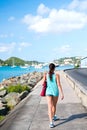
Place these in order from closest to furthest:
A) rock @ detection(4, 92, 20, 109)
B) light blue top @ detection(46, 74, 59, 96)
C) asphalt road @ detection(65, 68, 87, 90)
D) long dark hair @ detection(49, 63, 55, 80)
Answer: long dark hair @ detection(49, 63, 55, 80) → light blue top @ detection(46, 74, 59, 96) → rock @ detection(4, 92, 20, 109) → asphalt road @ detection(65, 68, 87, 90)

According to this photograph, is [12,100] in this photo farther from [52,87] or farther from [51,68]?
[51,68]

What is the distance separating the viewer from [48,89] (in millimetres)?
11289

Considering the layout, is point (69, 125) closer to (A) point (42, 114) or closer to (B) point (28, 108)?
(A) point (42, 114)

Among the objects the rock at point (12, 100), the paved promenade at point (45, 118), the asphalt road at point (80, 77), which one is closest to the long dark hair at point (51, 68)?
the paved promenade at point (45, 118)

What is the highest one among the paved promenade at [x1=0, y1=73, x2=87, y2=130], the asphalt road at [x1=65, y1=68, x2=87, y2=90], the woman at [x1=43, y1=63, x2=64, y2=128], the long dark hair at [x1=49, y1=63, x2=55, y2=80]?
the long dark hair at [x1=49, y1=63, x2=55, y2=80]

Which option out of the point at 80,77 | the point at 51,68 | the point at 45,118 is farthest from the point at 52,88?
the point at 80,77

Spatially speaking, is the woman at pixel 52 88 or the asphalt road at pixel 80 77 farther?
the asphalt road at pixel 80 77

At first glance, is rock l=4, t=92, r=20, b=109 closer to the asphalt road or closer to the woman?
the asphalt road

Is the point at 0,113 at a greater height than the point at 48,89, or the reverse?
the point at 48,89

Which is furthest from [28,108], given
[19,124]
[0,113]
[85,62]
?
[85,62]

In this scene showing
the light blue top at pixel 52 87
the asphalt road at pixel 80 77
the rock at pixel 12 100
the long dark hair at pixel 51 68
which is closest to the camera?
the long dark hair at pixel 51 68

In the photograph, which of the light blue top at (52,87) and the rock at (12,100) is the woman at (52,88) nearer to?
the light blue top at (52,87)

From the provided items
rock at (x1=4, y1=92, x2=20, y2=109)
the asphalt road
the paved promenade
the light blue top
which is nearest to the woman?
the light blue top

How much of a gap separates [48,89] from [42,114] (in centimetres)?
261
